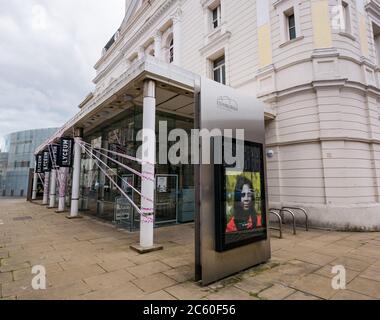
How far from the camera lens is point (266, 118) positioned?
930 centimetres

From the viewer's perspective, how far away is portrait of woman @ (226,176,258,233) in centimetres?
390

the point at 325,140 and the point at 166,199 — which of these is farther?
the point at 166,199

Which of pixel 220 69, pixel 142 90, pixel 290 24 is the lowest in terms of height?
pixel 142 90

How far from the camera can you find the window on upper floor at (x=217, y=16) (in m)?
12.7

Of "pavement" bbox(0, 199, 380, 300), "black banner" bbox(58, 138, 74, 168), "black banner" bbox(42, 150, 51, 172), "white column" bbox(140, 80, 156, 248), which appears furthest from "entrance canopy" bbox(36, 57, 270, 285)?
"black banner" bbox(42, 150, 51, 172)

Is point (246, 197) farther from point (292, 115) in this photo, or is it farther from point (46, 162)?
point (46, 162)

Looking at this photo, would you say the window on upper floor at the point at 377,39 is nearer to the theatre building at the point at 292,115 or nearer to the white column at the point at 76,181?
the theatre building at the point at 292,115

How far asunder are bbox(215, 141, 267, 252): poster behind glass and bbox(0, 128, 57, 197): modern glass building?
42753 millimetres

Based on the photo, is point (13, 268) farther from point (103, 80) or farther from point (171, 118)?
point (103, 80)

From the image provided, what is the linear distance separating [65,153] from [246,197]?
9.39 m

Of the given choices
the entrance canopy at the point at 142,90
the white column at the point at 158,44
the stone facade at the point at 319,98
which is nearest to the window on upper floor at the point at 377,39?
the stone facade at the point at 319,98

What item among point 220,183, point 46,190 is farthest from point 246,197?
point 46,190

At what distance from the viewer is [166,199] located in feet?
28.8

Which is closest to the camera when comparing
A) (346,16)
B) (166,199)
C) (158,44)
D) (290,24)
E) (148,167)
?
(148,167)
